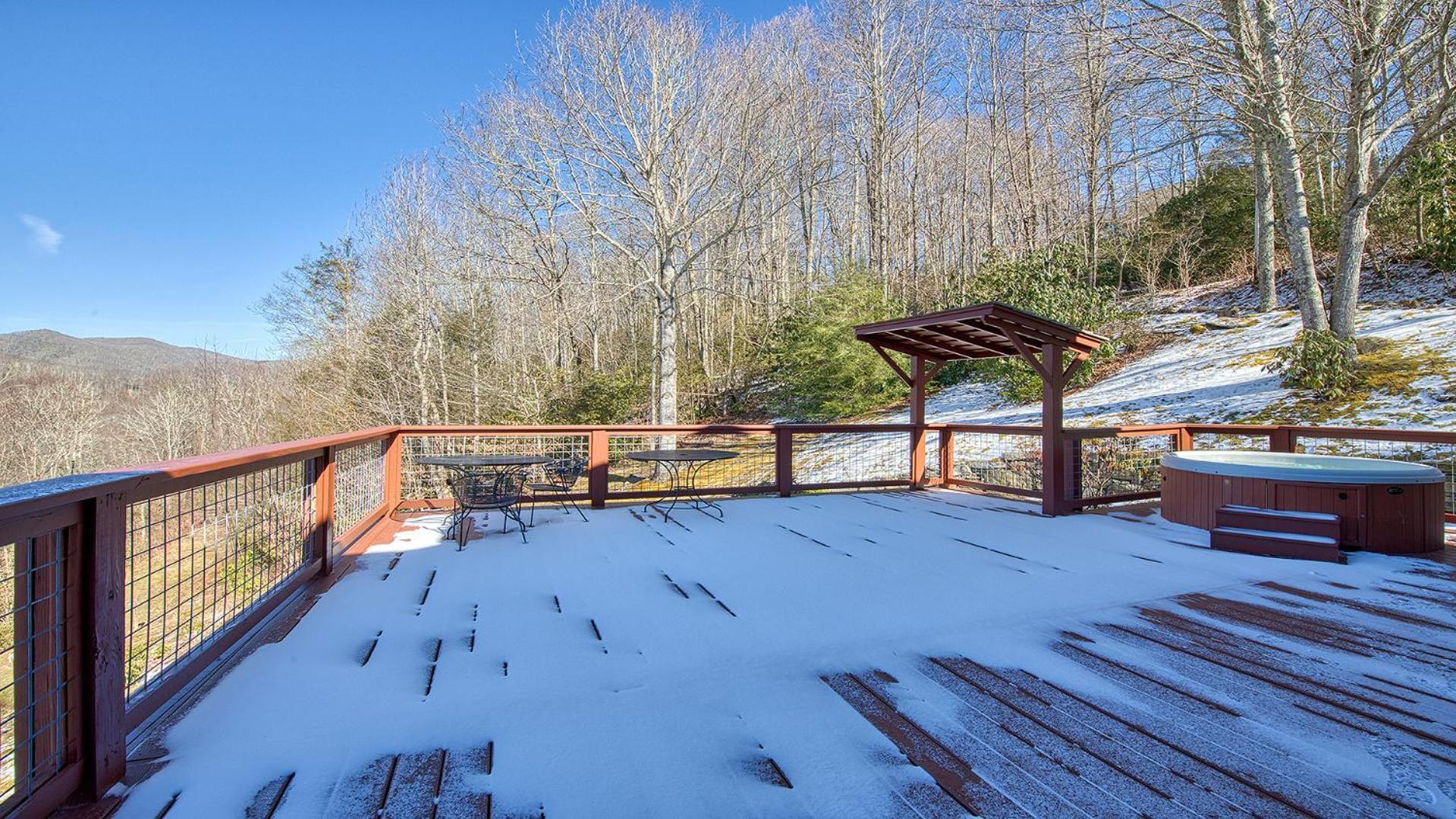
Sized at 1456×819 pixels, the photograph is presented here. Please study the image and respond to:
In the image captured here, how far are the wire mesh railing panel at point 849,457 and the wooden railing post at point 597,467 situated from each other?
3956 millimetres

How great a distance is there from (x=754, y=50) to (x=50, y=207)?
25.9 m

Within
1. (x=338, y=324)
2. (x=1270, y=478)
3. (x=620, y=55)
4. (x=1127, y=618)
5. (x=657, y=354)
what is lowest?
(x=1127, y=618)

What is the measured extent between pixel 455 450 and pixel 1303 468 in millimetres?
8802

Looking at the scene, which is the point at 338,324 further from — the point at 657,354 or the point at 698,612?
the point at 698,612

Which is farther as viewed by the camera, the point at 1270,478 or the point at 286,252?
the point at 286,252

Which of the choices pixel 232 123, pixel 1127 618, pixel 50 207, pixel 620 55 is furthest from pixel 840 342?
pixel 50 207

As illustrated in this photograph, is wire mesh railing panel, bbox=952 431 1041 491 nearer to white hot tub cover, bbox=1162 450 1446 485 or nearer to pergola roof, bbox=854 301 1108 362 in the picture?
pergola roof, bbox=854 301 1108 362

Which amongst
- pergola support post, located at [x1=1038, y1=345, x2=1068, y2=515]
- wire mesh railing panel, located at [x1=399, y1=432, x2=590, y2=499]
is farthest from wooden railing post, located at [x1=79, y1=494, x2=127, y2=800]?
pergola support post, located at [x1=1038, y1=345, x2=1068, y2=515]

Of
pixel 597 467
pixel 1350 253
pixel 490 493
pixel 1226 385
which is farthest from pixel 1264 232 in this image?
pixel 490 493

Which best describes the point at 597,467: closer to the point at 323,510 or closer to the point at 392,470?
the point at 392,470

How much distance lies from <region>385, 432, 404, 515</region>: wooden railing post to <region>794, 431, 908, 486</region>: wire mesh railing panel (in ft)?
17.9

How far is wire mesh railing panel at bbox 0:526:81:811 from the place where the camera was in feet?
5.00

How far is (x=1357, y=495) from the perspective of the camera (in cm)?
461

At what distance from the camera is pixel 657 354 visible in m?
12.4
